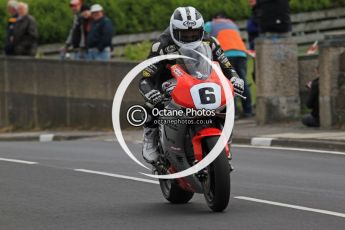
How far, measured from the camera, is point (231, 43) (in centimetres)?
2273

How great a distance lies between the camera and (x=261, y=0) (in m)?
22.0

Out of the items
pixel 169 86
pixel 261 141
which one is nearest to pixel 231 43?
pixel 261 141

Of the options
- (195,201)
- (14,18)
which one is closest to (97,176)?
(195,201)

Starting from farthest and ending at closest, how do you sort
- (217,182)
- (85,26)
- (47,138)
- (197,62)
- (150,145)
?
(85,26), (47,138), (150,145), (197,62), (217,182)

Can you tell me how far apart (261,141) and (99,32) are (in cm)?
551

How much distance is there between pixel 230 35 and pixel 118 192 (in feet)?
33.0

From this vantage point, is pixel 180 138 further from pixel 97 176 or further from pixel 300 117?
pixel 300 117

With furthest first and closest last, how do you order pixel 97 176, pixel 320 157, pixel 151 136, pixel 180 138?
pixel 320 157
pixel 97 176
pixel 151 136
pixel 180 138

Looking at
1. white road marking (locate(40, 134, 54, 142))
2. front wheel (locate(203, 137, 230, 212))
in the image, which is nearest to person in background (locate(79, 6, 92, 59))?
white road marking (locate(40, 134, 54, 142))

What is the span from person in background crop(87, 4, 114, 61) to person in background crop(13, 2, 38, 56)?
176 centimetres

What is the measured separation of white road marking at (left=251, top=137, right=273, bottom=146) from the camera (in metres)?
19.5

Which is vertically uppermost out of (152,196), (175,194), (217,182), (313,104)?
(217,182)

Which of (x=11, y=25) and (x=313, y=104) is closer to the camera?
(x=313, y=104)

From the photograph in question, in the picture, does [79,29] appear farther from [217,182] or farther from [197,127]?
[217,182]
